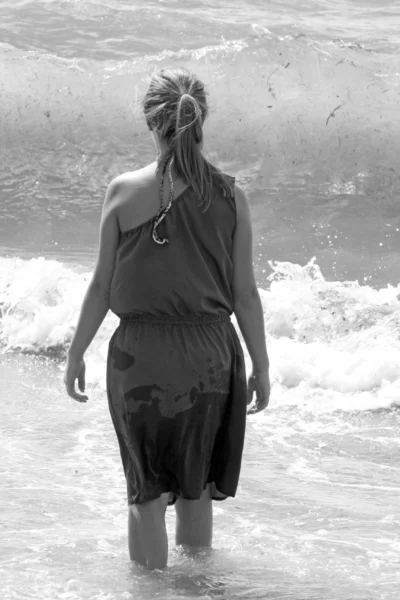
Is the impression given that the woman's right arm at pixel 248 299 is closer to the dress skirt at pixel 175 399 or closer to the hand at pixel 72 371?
the dress skirt at pixel 175 399

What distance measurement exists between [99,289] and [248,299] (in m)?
0.44

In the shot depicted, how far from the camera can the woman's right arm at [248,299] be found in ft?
9.50

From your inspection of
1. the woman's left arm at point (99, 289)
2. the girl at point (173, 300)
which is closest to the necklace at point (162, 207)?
the girl at point (173, 300)

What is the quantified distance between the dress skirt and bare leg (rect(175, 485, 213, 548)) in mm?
111

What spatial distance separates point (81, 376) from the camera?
3.03 metres

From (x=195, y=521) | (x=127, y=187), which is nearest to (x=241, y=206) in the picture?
(x=127, y=187)

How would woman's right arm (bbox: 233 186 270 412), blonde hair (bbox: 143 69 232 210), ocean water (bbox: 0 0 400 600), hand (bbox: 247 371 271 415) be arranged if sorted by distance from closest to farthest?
1. blonde hair (bbox: 143 69 232 210)
2. woman's right arm (bbox: 233 186 270 412)
3. hand (bbox: 247 371 271 415)
4. ocean water (bbox: 0 0 400 600)

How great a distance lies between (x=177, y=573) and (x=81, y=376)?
0.69m

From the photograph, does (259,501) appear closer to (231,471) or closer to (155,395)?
(231,471)

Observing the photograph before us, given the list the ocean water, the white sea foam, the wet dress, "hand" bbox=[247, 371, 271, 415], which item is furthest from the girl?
the white sea foam

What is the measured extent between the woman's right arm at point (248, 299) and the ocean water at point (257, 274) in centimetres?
65

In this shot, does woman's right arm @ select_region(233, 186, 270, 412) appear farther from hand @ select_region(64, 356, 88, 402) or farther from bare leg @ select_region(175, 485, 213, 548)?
hand @ select_region(64, 356, 88, 402)

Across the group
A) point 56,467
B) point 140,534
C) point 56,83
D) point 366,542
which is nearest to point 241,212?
point 140,534

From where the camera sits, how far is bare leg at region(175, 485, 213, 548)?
10.1 feet
